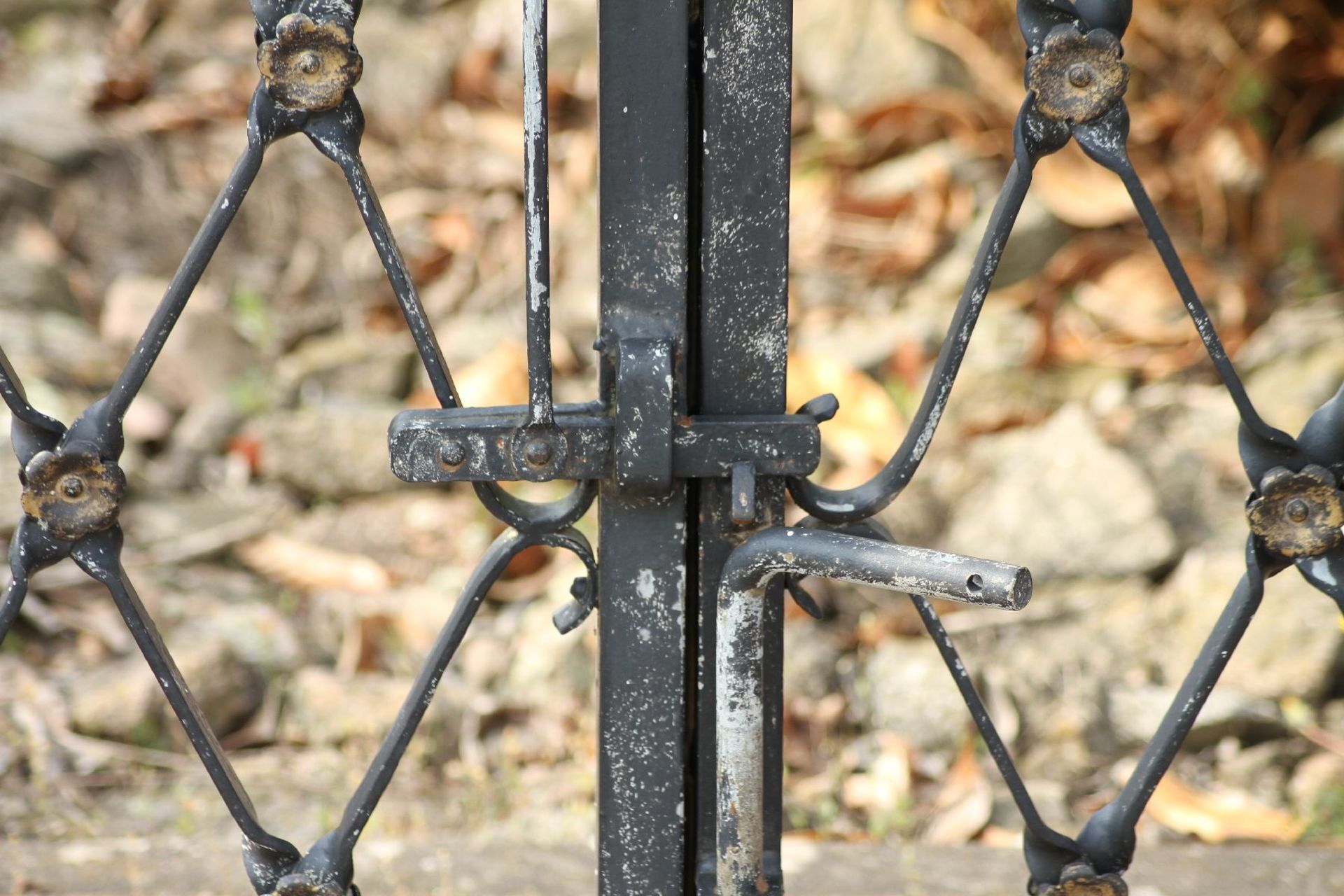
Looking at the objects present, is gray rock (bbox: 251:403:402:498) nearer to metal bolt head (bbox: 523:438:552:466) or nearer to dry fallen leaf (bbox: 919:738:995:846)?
dry fallen leaf (bbox: 919:738:995:846)

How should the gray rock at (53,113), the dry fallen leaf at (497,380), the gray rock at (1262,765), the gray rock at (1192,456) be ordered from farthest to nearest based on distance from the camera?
the gray rock at (53,113)
the dry fallen leaf at (497,380)
the gray rock at (1192,456)
the gray rock at (1262,765)

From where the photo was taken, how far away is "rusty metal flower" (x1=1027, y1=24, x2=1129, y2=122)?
71 centimetres

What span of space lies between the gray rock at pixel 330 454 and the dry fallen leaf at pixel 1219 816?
1777 mm

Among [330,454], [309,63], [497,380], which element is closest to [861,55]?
[497,380]

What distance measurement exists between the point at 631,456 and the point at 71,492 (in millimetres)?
332

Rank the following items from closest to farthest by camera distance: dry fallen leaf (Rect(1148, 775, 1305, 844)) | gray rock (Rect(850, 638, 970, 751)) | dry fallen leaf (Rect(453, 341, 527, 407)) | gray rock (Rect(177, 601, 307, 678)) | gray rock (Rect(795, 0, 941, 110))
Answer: dry fallen leaf (Rect(1148, 775, 1305, 844))
gray rock (Rect(850, 638, 970, 751))
gray rock (Rect(177, 601, 307, 678))
dry fallen leaf (Rect(453, 341, 527, 407))
gray rock (Rect(795, 0, 941, 110))

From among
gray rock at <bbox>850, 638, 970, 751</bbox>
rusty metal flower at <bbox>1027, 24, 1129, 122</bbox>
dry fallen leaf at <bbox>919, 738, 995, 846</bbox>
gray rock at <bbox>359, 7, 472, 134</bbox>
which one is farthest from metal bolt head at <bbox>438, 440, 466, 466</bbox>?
gray rock at <bbox>359, 7, 472, 134</bbox>

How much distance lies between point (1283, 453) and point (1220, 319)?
2.34 meters

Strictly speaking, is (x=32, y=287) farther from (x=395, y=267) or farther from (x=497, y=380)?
(x=395, y=267)

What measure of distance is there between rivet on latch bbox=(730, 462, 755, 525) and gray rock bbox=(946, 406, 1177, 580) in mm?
1680

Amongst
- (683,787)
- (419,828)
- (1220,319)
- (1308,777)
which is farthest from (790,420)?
(1220,319)

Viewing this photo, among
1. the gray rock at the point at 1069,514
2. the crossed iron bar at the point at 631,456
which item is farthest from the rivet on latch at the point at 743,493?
the gray rock at the point at 1069,514

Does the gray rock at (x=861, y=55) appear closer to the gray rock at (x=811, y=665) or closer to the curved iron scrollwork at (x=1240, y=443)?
the gray rock at (x=811, y=665)

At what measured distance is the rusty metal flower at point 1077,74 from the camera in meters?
0.71
